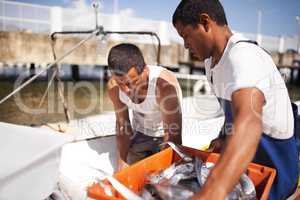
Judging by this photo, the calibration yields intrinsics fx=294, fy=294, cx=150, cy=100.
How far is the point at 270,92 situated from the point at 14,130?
1332 mm

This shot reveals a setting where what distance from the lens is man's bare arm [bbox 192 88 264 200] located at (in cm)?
A: 100

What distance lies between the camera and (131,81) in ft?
7.46

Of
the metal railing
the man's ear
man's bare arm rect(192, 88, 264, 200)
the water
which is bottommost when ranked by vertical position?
the water

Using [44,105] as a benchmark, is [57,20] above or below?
above

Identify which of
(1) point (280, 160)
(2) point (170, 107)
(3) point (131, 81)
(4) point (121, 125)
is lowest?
(4) point (121, 125)

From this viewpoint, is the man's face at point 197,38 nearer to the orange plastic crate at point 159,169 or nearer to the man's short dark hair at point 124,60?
the orange plastic crate at point 159,169

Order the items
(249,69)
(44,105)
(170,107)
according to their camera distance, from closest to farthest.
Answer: (249,69), (170,107), (44,105)

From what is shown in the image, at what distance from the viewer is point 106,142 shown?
9.04 ft

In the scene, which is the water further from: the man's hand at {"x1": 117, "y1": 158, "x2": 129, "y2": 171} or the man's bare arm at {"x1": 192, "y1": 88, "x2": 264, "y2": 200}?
the man's bare arm at {"x1": 192, "y1": 88, "x2": 264, "y2": 200}

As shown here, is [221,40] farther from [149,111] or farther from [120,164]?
[120,164]

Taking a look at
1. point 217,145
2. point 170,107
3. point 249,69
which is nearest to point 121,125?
point 170,107

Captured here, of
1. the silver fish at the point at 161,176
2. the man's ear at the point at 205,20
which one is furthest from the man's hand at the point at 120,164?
the man's ear at the point at 205,20

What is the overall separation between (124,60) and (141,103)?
1.41 ft

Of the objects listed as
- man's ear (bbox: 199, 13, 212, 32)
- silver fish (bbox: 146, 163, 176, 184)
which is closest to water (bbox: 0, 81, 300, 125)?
silver fish (bbox: 146, 163, 176, 184)
